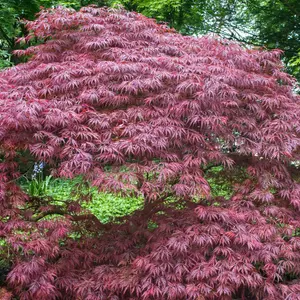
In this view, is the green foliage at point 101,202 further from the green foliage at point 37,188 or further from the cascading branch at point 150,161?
the cascading branch at point 150,161

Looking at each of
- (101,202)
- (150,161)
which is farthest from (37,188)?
(150,161)

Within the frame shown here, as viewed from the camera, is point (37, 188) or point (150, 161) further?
point (37, 188)

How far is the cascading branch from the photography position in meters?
2.73

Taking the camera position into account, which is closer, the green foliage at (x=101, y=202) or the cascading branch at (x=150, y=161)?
the cascading branch at (x=150, y=161)

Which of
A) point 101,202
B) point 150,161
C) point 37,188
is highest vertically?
point 150,161

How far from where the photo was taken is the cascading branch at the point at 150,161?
2.73 meters

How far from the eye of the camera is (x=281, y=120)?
3.17 metres

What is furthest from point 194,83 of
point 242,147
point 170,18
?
point 170,18

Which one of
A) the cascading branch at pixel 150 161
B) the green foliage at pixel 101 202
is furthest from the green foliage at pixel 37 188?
the cascading branch at pixel 150 161

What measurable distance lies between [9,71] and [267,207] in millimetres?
2784

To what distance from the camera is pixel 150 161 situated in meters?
2.82

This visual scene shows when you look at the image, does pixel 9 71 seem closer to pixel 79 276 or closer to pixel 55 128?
pixel 55 128

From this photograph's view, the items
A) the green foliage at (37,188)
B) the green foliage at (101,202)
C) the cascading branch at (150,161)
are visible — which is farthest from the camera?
the green foliage at (101,202)

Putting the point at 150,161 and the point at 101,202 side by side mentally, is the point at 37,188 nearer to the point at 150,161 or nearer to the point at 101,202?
the point at 101,202
